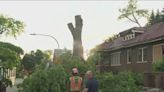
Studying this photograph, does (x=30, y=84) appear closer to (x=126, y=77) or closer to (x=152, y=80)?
(x=126, y=77)

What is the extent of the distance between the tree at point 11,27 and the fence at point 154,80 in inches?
1607

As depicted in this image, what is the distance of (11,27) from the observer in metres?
65.8

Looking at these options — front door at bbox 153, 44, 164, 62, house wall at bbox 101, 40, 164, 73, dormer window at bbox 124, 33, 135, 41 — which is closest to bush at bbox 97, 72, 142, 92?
house wall at bbox 101, 40, 164, 73

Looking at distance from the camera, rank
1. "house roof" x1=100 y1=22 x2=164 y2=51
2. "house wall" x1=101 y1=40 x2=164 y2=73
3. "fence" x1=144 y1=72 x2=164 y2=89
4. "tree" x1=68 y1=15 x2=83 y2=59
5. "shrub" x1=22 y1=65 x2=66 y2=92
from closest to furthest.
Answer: "shrub" x1=22 y1=65 x2=66 y2=92 < "fence" x1=144 y1=72 x2=164 y2=89 < "tree" x1=68 y1=15 x2=83 y2=59 < "house roof" x1=100 y1=22 x2=164 y2=51 < "house wall" x1=101 y1=40 x2=164 y2=73

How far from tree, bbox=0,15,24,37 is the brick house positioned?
19831mm

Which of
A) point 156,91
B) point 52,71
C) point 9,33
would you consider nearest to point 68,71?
point 52,71

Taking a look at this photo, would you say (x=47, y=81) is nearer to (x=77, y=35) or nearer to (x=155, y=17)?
(x=77, y=35)

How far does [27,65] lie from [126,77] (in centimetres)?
10996

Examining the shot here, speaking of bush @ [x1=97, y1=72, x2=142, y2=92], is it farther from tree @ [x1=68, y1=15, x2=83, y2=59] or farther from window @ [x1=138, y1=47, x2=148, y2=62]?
window @ [x1=138, y1=47, x2=148, y2=62]

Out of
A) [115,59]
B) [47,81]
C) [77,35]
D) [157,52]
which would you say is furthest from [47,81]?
[115,59]

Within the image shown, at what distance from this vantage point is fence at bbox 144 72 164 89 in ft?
80.3

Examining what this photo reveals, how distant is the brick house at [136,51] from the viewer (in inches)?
1375

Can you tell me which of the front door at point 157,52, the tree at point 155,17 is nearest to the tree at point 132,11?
the tree at point 155,17

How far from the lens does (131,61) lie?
41.2 meters
